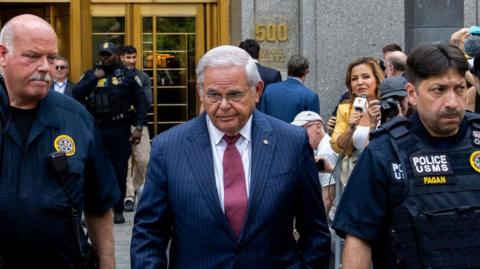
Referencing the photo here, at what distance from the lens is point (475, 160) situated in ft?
16.0

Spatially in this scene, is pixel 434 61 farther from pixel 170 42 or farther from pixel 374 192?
pixel 170 42

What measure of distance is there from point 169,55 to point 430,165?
11.9m

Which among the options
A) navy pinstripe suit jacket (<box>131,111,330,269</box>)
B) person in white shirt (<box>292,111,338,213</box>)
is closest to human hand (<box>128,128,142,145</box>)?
person in white shirt (<box>292,111,338,213</box>)

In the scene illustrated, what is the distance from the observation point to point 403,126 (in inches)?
193

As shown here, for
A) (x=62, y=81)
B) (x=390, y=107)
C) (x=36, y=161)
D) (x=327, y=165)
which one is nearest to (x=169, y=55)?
(x=62, y=81)

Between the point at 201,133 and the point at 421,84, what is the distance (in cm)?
105

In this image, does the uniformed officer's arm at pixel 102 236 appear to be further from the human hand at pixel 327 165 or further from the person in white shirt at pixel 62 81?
the person in white shirt at pixel 62 81

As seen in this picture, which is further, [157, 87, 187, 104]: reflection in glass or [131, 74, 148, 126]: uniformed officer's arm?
[157, 87, 187, 104]: reflection in glass

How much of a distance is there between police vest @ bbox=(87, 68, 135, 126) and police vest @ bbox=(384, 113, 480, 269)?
28.2ft

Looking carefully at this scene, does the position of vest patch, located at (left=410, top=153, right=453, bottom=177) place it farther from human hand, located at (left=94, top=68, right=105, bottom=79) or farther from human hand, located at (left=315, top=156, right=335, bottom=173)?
human hand, located at (left=94, top=68, right=105, bottom=79)

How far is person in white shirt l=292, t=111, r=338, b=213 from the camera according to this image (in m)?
9.21

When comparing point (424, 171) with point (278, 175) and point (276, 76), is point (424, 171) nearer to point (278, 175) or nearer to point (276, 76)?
point (278, 175)

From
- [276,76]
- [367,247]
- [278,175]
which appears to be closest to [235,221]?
[278,175]

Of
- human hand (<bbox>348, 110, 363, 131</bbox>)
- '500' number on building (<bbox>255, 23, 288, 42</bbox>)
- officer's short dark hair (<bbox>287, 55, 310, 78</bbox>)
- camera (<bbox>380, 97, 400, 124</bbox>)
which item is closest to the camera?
camera (<bbox>380, 97, 400, 124</bbox>)
